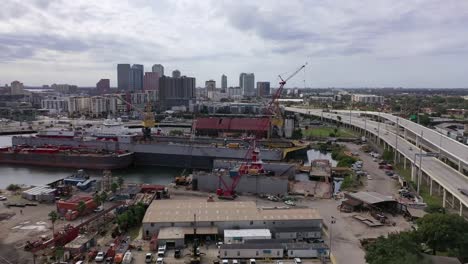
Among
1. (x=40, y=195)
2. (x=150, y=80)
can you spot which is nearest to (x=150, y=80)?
(x=150, y=80)

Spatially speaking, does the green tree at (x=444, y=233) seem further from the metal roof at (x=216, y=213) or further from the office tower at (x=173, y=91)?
the office tower at (x=173, y=91)

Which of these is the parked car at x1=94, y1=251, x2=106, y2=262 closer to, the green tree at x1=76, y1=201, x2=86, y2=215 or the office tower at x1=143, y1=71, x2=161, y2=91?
the green tree at x1=76, y1=201, x2=86, y2=215

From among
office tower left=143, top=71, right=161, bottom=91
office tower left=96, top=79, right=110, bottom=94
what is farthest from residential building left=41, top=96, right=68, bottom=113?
office tower left=96, top=79, right=110, bottom=94

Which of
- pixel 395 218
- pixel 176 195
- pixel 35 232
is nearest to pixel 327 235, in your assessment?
pixel 395 218

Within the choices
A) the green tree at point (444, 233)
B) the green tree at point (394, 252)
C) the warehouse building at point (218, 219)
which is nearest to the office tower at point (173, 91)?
the warehouse building at point (218, 219)

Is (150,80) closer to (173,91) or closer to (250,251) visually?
(173,91)

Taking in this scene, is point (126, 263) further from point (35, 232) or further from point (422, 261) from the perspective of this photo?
point (422, 261)
